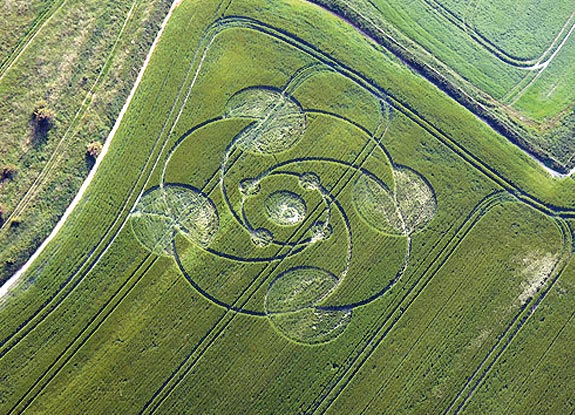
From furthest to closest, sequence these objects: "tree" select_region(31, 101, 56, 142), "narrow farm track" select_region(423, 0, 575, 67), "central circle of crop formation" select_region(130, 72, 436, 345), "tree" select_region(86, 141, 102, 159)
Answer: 1. "narrow farm track" select_region(423, 0, 575, 67)
2. "tree" select_region(86, 141, 102, 159)
3. "central circle of crop formation" select_region(130, 72, 436, 345)
4. "tree" select_region(31, 101, 56, 142)

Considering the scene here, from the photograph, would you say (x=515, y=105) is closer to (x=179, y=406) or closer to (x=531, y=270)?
(x=531, y=270)

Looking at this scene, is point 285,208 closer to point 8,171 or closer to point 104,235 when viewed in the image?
point 104,235

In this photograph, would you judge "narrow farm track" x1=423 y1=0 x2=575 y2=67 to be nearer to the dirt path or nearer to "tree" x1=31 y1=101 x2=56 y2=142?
the dirt path

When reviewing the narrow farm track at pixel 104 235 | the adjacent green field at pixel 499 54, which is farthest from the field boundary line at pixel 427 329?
the narrow farm track at pixel 104 235

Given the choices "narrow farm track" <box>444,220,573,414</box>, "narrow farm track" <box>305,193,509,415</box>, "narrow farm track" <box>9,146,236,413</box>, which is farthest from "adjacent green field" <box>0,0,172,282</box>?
"narrow farm track" <box>444,220,573,414</box>

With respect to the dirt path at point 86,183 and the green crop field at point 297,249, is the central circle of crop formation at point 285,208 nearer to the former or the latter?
the green crop field at point 297,249

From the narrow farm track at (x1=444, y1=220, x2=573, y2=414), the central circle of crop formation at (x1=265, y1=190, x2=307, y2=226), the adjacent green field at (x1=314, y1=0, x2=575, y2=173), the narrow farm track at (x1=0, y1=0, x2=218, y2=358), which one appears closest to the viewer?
the narrow farm track at (x1=0, y1=0, x2=218, y2=358)
